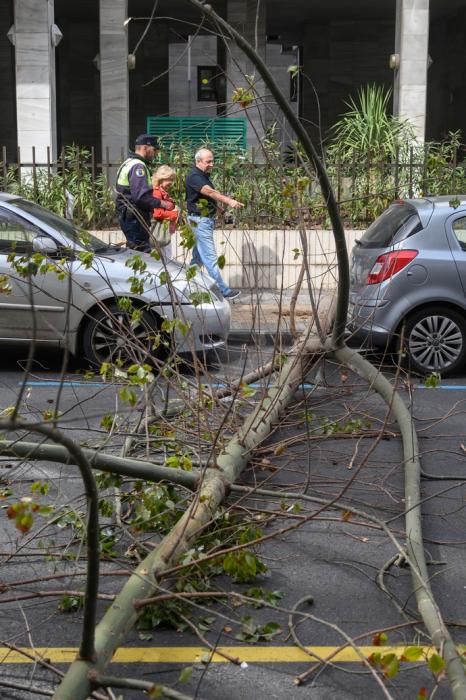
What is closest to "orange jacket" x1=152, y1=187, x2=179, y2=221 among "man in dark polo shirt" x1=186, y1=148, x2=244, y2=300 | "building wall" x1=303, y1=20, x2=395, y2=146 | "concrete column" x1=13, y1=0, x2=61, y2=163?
"man in dark polo shirt" x1=186, y1=148, x2=244, y2=300

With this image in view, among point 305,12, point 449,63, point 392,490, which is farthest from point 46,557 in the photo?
point 449,63

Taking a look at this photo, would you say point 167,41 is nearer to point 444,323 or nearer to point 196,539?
point 444,323

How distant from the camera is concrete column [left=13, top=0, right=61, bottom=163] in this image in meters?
18.2

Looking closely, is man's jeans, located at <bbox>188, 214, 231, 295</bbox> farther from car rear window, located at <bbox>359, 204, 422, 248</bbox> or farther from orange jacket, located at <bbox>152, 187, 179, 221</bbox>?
car rear window, located at <bbox>359, 204, 422, 248</bbox>

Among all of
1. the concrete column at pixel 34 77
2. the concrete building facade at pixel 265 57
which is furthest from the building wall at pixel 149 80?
the concrete column at pixel 34 77

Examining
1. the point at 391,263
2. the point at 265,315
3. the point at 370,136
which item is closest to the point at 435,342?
the point at 391,263

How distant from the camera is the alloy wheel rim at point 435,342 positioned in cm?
953

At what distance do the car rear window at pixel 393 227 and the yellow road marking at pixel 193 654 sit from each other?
585cm

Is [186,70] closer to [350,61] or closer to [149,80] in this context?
[149,80]

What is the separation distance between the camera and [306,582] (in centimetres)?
491

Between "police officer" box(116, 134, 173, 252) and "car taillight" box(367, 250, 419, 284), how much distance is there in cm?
265

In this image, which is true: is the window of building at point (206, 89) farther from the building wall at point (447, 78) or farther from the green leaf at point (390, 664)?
the green leaf at point (390, 664)

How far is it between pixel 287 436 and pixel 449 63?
77.4 feet

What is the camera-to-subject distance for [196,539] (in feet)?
15.2
